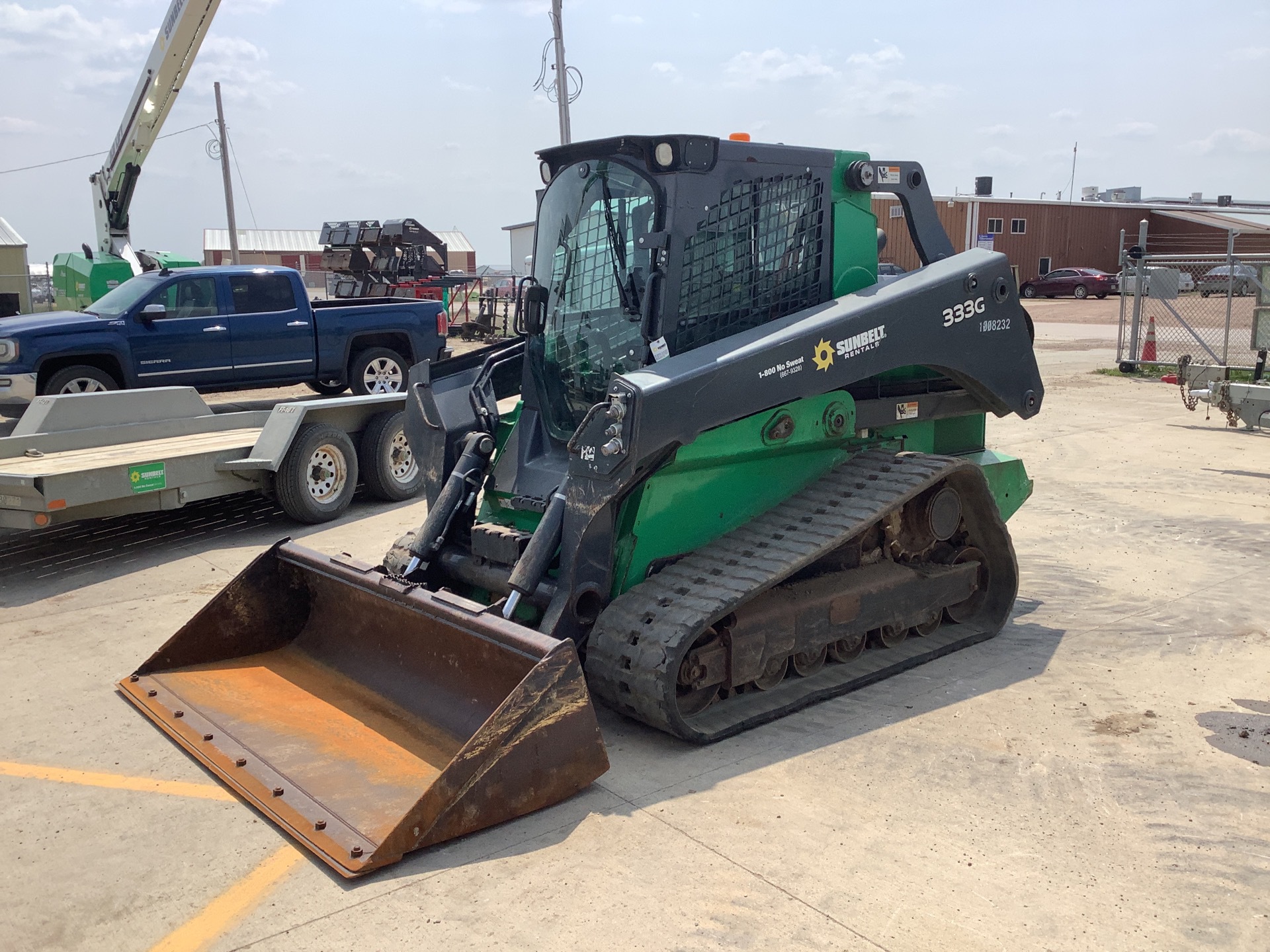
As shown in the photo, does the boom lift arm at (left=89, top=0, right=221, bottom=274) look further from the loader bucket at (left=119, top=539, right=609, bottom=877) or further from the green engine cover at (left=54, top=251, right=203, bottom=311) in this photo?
the loader bucket at (left=119, top=539, right=609, bottom=877)

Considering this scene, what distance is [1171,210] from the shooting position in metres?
49.9

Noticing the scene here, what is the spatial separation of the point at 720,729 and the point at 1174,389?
1388 centimetres

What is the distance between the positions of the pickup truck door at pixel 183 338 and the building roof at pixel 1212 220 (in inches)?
1828

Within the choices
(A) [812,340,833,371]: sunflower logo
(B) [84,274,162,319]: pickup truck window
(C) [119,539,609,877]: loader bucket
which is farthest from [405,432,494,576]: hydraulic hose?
(B) [84,274,162,319]: pickup truck window

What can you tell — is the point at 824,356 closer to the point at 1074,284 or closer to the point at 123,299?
the point at 123,299

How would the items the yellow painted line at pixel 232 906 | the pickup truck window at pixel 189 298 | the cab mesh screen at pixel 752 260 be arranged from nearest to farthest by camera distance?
1. the yellow painted line at pixel 232 906
2. the cab mesh screen at pixel 752 260
3. the pickup truck window at pixel 189 298

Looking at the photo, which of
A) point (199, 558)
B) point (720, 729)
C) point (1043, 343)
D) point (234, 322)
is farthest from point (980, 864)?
point (1043, 343)

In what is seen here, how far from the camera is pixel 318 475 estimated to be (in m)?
9.02

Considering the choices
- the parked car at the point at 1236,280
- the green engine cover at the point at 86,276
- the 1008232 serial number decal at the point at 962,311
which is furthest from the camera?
the green engine cover at the point at 86,276

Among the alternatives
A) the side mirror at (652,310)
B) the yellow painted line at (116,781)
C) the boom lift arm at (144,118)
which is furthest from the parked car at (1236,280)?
the boom lift arm at (144,118)

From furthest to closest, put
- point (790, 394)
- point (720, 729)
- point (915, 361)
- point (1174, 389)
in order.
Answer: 1. point (1174, 389)
2. point (915, 361)
3. point (790, 394)
4. point (720, 729)

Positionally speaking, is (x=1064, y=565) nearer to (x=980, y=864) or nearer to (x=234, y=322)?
(x=980, y=864)

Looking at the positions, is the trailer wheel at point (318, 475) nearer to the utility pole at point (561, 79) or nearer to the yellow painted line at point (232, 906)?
the yellow painted line at point (232, 906)

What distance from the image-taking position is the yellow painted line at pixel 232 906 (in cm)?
339
